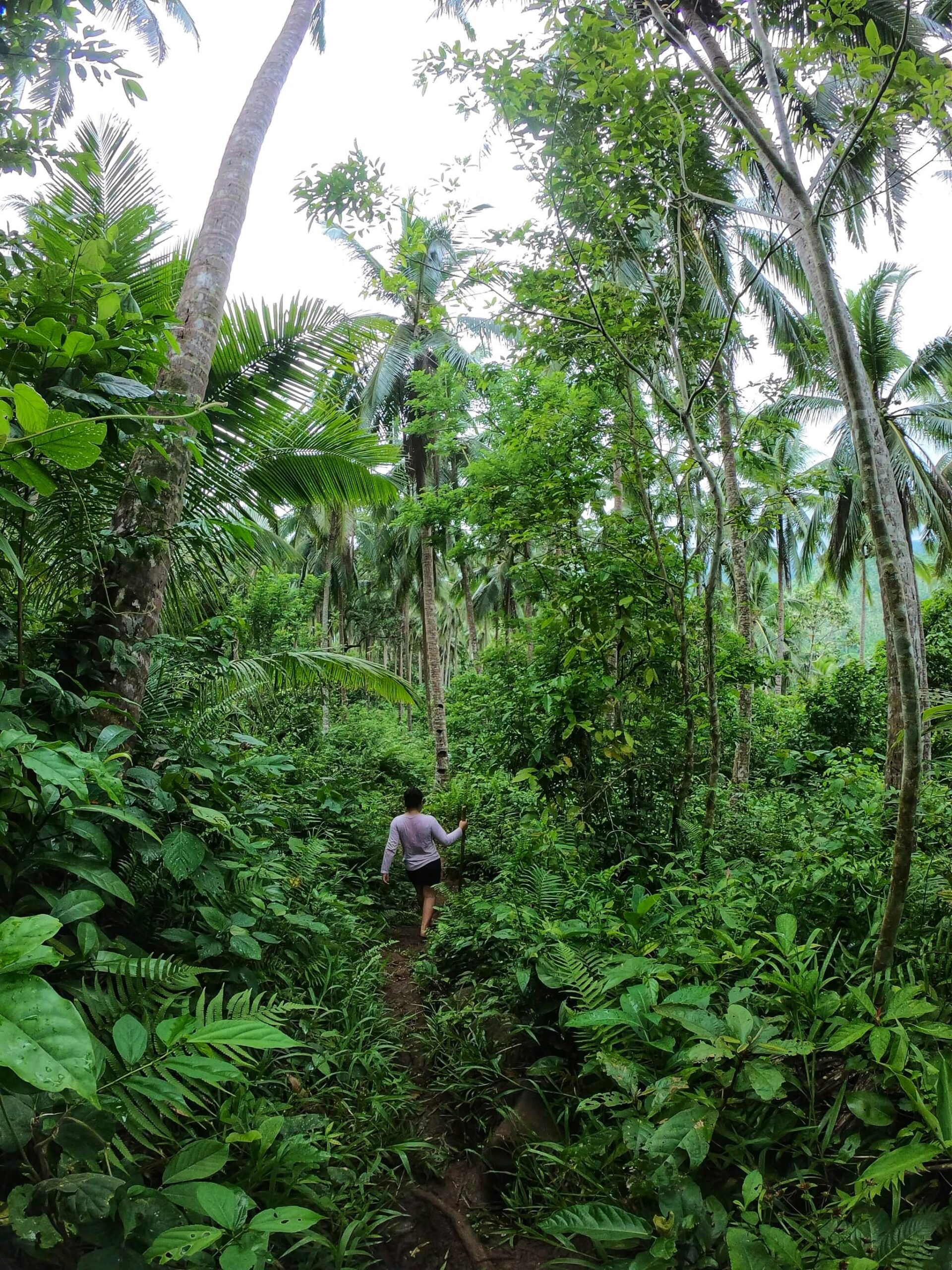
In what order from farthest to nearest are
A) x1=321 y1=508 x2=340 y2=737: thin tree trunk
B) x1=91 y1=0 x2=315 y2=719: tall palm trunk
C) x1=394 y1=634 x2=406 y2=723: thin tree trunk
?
x1=394 y1=634 x2=406 y2=723: thin tree trunk → x1=321 y1=508 x2=340 y2=737: thin tree trunk → x1=91 y1=0 x2=315 y2=719: tall palm trunk

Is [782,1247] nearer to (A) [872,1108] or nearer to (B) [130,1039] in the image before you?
(A) [872,1108]

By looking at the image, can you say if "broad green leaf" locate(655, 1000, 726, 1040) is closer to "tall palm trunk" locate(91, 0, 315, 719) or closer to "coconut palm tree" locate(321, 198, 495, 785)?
"tall palm trunk" locate(91, 0, 315, 719)

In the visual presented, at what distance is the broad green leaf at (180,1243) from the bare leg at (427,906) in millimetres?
3614

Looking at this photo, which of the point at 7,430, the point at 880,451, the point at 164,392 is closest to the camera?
the point at 7,430

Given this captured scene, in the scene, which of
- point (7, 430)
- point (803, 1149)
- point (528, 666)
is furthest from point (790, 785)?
point (7, 430)

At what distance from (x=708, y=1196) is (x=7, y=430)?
284 centimetres

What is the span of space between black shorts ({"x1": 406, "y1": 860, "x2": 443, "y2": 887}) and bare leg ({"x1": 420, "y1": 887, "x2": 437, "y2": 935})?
5cm

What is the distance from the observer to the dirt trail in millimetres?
2268

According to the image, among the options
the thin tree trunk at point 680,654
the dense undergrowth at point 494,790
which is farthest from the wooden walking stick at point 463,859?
the thin tree trunk at point 680,654

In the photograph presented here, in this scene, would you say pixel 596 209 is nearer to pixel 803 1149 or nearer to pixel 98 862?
pixel 98 862

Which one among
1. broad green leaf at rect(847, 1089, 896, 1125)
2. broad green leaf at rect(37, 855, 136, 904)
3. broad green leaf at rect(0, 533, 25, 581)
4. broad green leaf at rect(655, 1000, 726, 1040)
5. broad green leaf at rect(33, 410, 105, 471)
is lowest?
broad green leaf at rect(847, 1089, 896, 1125)

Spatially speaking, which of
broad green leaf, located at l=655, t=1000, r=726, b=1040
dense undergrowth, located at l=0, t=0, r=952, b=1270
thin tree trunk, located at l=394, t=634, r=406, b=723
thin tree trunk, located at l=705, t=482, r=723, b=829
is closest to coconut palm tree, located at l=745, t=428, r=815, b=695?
dense undergrowth, located at l=0, t=0, r=952, b=1270

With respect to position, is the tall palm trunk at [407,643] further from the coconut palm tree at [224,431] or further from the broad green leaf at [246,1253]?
the broad green leaf at [246,1253]

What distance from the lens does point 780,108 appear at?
245cm
